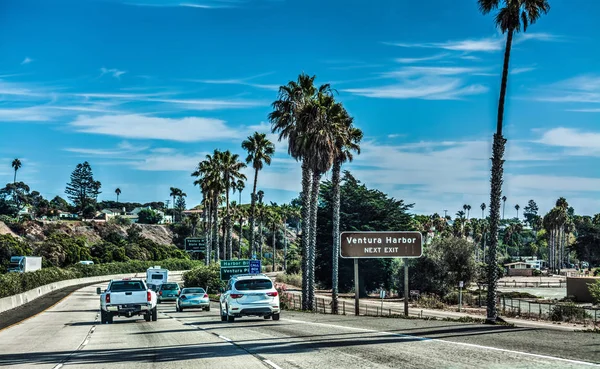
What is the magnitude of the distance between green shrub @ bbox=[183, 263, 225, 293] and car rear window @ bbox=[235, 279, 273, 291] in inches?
1869

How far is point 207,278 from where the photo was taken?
77625 mm

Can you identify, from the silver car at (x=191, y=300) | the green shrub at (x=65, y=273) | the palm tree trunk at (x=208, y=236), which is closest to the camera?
the silver car at (x=191, y=300)

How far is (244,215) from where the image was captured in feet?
436

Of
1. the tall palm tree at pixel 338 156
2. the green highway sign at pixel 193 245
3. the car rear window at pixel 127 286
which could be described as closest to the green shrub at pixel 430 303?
the tall palm tree at pixel 338 156

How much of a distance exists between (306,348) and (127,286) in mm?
16359

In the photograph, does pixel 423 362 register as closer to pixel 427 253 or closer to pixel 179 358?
pixel 179 358

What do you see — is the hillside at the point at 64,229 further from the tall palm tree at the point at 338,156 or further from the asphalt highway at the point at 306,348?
the asphalt highway at the point at 306,348

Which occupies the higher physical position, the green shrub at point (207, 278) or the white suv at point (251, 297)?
the white suv at point (251, 297)

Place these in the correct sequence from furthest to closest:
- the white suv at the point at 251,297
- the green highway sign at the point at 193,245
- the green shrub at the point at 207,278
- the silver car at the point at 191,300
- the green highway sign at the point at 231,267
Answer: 1. the green highway sign at the point at 193,245
2. the green shrub at the point at 207,278
3. the green highway sign at the point at 231,267
4. the silver car at the point at 191,300
5. the white suv at the point at 251,297

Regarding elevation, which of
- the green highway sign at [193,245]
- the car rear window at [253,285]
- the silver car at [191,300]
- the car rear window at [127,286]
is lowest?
the silver car at [191,300]

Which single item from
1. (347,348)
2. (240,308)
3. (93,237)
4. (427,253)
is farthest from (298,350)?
→ (93,237)

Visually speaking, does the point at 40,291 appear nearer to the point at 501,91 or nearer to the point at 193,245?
the point at 193,245

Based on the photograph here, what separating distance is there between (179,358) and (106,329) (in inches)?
504

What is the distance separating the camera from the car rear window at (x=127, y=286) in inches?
1234
